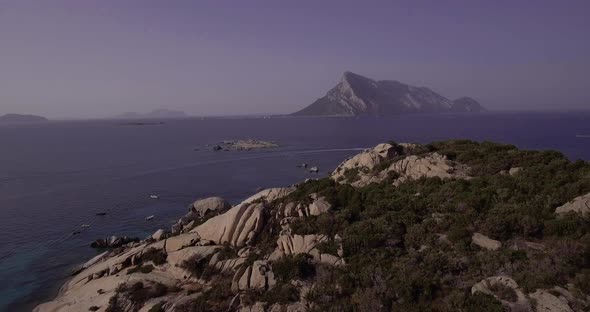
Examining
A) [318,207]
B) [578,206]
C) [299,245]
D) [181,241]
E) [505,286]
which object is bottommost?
[181,241]

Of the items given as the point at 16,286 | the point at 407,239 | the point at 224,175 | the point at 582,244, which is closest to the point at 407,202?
the point at 407,239

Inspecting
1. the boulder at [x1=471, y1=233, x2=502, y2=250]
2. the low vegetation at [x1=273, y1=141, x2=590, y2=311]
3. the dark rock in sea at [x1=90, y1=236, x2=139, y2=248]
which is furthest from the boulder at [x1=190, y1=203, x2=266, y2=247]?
the dark rock in sea at [x1=90, y1=236, x2=139, y2=248]

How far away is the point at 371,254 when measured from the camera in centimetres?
2380

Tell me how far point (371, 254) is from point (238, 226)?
1158 cm

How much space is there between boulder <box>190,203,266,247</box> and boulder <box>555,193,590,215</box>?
20762mm

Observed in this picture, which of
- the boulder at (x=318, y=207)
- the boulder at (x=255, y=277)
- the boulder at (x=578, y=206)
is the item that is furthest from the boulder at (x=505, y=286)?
the boulder at (x=318, y=207)

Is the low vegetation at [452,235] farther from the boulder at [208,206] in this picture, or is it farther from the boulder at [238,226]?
the boulder at [208,206]

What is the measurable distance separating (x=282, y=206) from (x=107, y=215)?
40.3 m

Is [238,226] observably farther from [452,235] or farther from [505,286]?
[505,286]

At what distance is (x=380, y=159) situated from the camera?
39.5m

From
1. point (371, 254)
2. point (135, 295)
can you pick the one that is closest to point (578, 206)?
point (371, 254)

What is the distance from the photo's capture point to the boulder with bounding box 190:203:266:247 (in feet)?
98.0

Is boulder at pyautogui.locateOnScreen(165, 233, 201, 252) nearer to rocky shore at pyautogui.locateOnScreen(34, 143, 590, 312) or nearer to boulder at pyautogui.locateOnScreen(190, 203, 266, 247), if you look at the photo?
rocky shore at pyautogui.locateOnScreen(34, 143, 590, 312)

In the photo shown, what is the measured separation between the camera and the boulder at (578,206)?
23.3m
